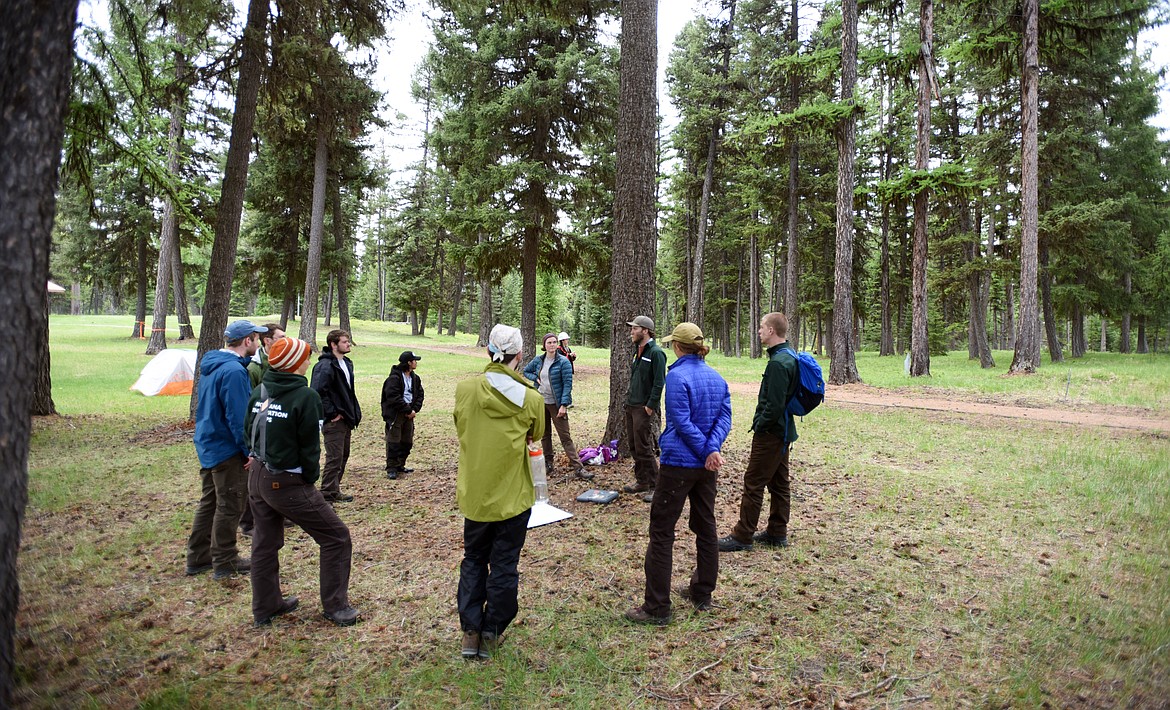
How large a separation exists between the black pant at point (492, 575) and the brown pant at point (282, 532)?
3.34 ft

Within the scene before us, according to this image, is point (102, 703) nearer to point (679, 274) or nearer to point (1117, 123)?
point (1117, 123)

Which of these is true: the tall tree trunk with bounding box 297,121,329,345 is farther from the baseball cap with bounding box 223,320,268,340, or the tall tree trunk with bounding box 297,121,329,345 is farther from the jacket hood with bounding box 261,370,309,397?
the jacket hood with bounding box 261,370,309,397

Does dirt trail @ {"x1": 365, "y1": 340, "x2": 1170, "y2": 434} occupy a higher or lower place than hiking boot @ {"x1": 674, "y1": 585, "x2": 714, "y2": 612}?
higher

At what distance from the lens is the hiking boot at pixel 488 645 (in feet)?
12.2

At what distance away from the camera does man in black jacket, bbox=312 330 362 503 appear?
667 cm

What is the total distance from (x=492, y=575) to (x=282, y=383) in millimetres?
1944

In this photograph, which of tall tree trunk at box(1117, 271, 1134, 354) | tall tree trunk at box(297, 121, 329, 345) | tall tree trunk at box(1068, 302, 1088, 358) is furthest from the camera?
tall tree trunk at box(1068, 302, 1088, 358)

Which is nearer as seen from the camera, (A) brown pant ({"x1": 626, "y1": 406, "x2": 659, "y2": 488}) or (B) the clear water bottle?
(B) the clear water bottle

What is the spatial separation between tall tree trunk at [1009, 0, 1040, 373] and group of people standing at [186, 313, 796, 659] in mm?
18664

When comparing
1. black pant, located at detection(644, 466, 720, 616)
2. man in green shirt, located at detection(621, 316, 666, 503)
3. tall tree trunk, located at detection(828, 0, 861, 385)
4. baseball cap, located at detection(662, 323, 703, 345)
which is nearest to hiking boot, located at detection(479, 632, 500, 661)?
black pant, located at detection(644, 466, 720, 616)

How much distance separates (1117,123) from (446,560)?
3314cm

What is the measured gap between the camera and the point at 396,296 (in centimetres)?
3988

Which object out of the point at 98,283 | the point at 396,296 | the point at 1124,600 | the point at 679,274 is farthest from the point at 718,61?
the point at 98,283

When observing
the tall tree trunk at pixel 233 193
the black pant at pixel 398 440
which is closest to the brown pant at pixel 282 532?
the black pant at pixel 398 440
